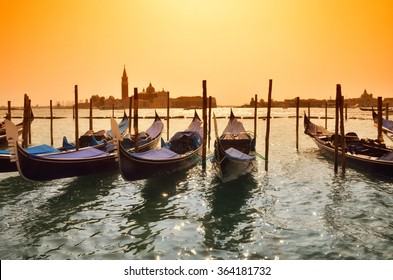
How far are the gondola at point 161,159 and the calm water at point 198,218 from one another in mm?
488

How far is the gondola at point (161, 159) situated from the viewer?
8719 millimetres

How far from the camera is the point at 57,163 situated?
29.5ft

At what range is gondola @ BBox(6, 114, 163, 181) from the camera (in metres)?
7.92

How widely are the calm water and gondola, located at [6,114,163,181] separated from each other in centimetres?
50

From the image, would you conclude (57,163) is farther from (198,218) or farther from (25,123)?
(25,123)

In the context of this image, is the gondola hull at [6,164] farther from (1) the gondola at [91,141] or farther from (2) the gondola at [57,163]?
(1) the gondola at [91,141]

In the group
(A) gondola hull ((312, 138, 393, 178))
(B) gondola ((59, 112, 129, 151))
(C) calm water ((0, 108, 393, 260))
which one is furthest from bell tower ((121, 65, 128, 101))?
(C) calm water ((0, 108, 393, 260))

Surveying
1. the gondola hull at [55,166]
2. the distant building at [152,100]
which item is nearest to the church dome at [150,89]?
the distant building at [152,100]

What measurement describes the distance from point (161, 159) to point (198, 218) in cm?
315

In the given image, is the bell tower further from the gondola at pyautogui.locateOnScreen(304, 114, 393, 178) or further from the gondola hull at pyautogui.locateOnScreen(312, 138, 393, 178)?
the gondola hull at pyautogui.locateOnScreen(312, 138, 393, 178)

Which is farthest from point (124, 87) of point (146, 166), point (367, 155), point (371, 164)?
point (371, 164)
